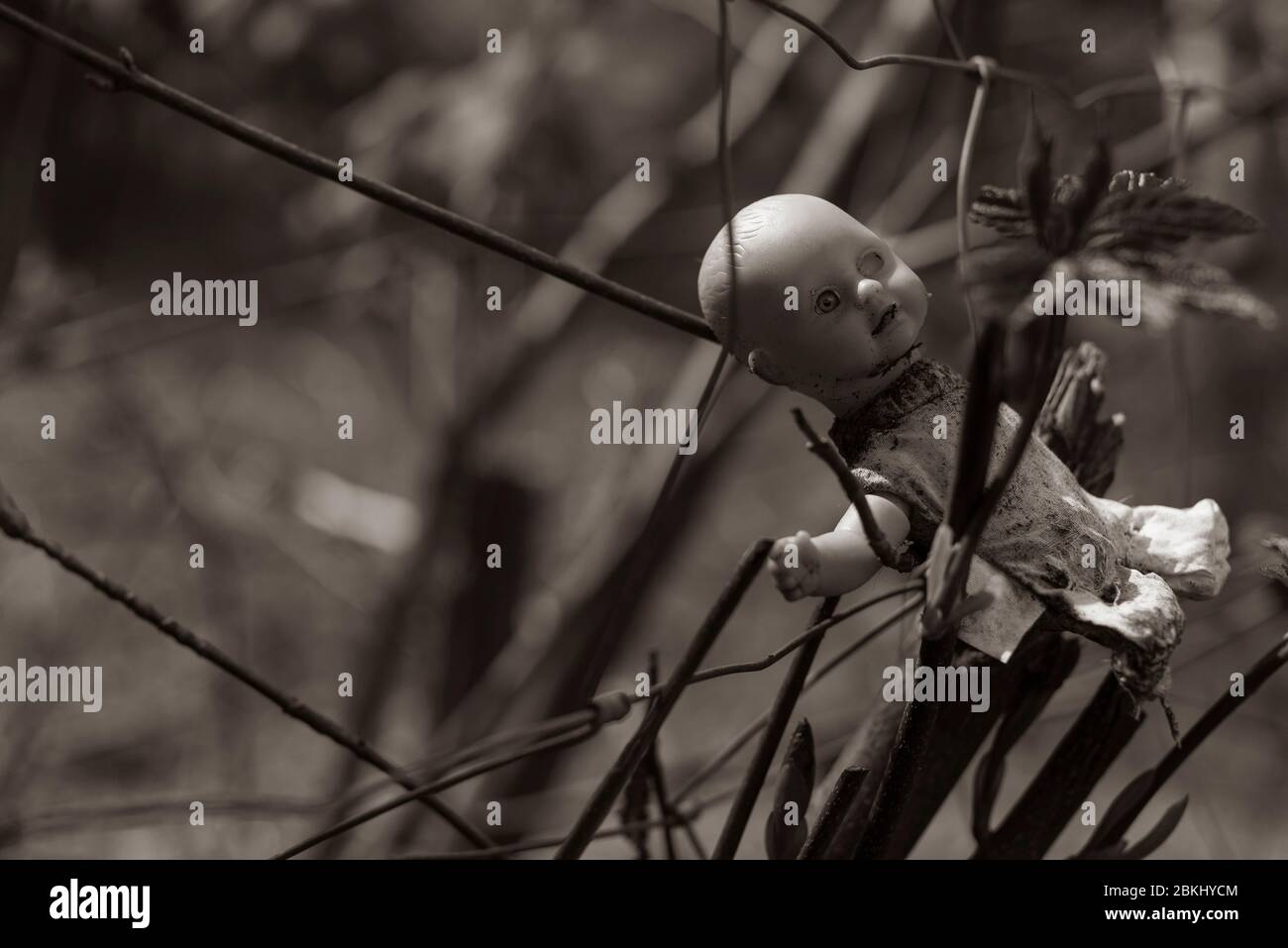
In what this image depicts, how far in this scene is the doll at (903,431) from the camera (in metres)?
0.25

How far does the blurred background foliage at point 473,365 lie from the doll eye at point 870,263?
455 mm

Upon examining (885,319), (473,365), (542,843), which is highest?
(473,365)

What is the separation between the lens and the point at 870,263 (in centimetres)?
27

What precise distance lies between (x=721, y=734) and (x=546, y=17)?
27.9 inches

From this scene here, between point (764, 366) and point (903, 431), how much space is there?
1.3 inches

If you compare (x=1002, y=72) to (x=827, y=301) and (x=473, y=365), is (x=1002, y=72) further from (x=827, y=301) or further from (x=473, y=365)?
(x=473, y=365)

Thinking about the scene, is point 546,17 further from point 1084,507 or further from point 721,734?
point 1084,507

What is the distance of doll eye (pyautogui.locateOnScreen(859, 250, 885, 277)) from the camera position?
10.5 inches

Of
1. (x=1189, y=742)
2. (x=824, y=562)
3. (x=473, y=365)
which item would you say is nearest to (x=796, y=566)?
(x=824, y=562)

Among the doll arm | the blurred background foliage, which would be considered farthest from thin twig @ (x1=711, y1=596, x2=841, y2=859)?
the blurred background foliage

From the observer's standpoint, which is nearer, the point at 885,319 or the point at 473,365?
the point at 885,319

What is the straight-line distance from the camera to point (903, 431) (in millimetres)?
274

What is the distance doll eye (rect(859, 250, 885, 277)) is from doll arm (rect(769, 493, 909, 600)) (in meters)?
0.05

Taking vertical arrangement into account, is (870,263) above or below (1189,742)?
above
